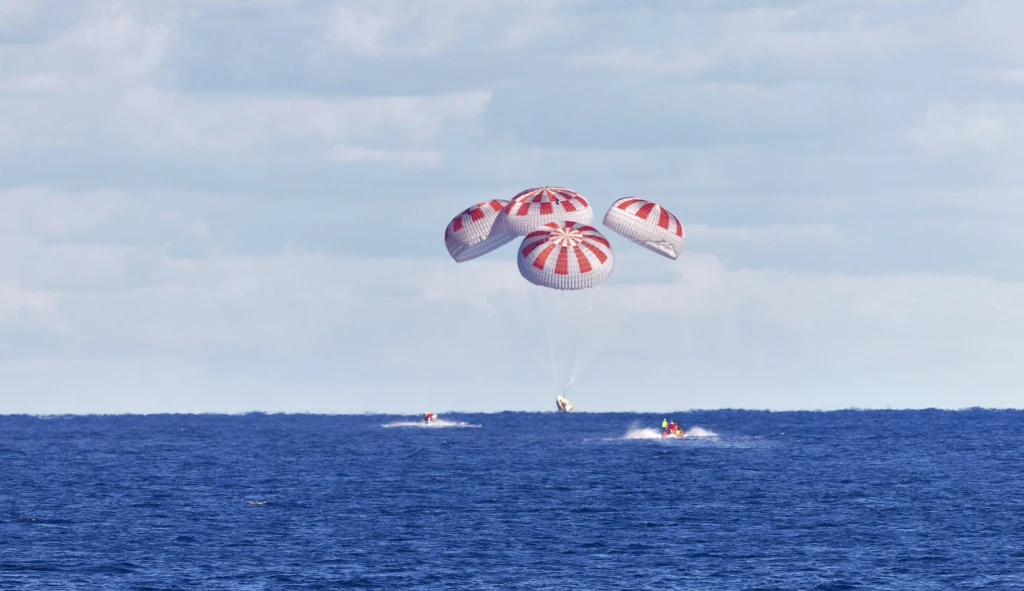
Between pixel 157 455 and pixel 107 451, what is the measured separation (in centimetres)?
1312

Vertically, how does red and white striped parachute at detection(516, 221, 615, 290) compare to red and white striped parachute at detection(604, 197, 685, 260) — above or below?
below

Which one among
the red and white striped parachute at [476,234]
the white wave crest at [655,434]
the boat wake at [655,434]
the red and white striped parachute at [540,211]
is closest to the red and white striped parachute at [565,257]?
the red and white striped parachute at [540,211]

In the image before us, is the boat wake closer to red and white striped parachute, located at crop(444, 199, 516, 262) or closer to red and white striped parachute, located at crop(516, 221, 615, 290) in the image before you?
red and white striped parachute, located at crop(444, 199, 516, 262)

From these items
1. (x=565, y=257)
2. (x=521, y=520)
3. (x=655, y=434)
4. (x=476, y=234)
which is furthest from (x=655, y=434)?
(x=521, y=520)

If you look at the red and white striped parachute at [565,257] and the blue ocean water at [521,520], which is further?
the red and white striped parachute at [565,257]

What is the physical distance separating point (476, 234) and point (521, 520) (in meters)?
19.0

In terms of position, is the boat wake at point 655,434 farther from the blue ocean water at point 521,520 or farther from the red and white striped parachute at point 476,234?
the red and white striped parachute at point 476,234

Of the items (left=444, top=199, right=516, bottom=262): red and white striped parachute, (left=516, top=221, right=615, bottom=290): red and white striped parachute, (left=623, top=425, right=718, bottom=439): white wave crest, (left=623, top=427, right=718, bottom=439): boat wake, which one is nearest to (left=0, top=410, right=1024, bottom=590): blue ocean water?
(left=516, top=221, right=615, bottom=290): red and white striped parachute

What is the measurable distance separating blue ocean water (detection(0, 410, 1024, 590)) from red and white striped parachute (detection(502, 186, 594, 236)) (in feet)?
55.4

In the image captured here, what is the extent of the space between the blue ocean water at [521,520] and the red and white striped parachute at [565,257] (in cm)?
1356

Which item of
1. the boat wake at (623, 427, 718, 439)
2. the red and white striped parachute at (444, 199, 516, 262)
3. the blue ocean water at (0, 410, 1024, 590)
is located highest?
the red and white striped parachute at (444, 199, 516, 262)

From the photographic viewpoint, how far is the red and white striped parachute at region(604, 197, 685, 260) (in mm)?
85875

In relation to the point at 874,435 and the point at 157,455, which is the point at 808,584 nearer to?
the point at 157,455

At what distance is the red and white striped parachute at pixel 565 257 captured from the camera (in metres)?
84.7
